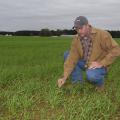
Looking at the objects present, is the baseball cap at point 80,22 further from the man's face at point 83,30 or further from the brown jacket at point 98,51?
the brown jacket at point 98,51

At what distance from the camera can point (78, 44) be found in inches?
307

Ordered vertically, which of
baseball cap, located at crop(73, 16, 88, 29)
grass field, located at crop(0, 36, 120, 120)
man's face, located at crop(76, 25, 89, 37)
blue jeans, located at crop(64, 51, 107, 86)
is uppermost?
baseball cap, located at crop(73, 16, 88, 29)

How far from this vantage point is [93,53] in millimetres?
7836

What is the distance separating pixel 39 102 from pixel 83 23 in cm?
135

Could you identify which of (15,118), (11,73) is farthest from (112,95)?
(11,73)

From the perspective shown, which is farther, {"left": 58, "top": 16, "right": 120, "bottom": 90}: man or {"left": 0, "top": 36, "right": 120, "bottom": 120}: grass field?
{"left": 58, "top": 16, "right": 120, "bottom": 90}: man

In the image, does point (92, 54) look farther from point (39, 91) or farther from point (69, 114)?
point (69, 114)

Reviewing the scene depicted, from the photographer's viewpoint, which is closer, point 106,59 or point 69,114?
point 69,114

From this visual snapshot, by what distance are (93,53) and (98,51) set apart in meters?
0.09

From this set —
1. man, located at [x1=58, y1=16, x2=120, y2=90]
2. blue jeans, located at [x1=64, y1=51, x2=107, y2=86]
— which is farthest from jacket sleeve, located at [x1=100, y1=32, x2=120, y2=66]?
blue jeans, located at [x1=64, y1=51, x2=107, y2=86]

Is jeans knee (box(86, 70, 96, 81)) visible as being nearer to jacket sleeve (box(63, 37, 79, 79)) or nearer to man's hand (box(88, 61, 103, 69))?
man's hand (box(88, 61, 103, 69))

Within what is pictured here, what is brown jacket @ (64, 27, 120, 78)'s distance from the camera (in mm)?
7582

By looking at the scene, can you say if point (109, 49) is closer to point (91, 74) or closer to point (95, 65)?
point (95, 65)

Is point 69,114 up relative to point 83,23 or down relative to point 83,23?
down
